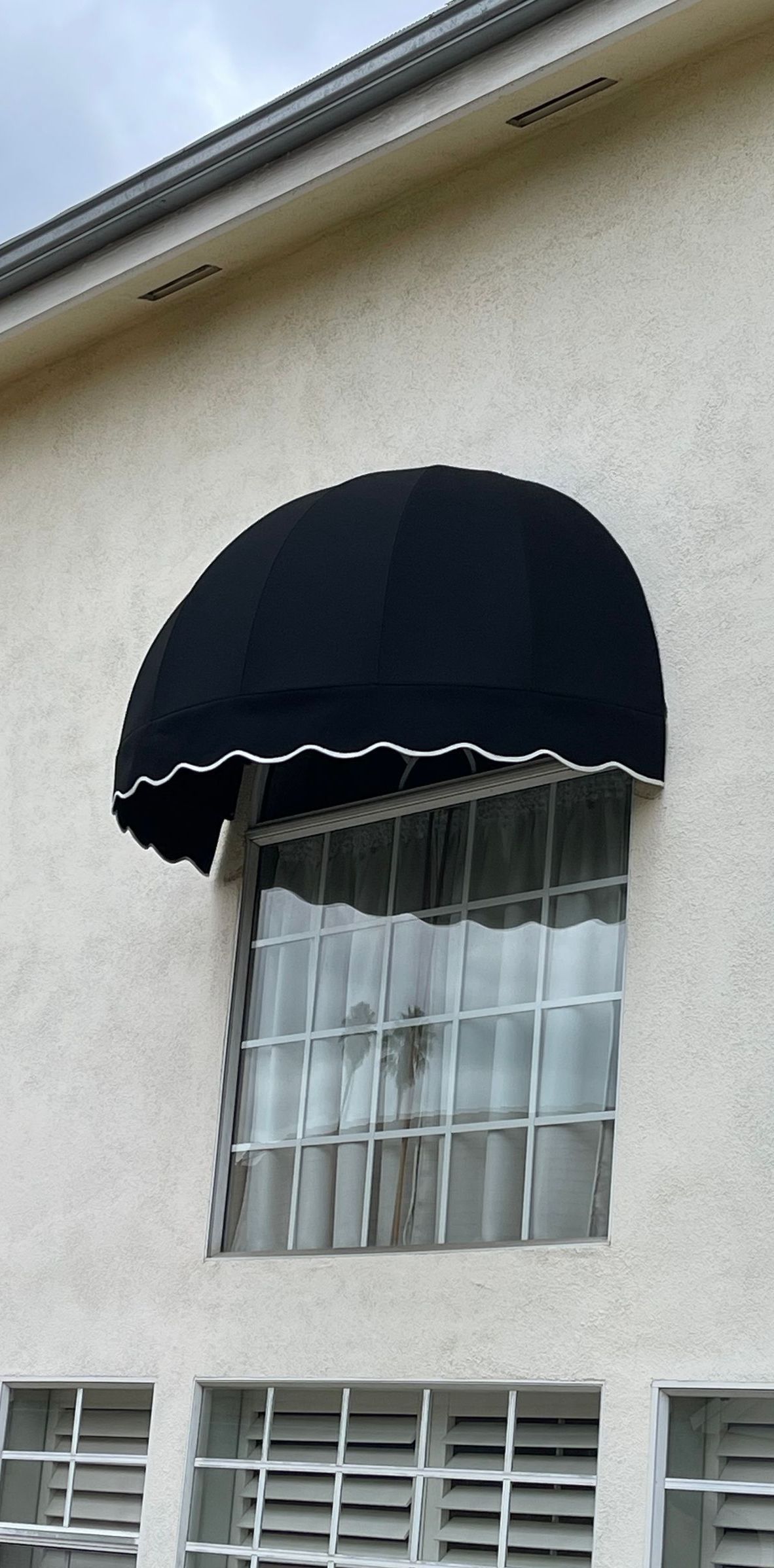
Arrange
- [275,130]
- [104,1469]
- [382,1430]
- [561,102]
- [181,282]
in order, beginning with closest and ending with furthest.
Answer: [382,1430] → [561,102] → [104,1469] → [275,130] → [181,282]

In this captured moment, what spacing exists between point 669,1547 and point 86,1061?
415cm

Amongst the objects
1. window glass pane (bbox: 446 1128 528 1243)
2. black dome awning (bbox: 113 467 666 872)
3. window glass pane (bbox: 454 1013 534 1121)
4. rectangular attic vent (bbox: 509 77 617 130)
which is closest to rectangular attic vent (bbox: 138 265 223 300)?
rectangular attic vent (bbox: 509 77 617 130)

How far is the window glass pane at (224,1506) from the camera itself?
804 cm

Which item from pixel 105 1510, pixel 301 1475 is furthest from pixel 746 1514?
pixel 105 1510

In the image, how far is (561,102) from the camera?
27.8ft

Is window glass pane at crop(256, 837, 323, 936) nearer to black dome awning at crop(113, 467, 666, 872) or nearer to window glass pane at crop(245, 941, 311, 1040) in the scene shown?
window glass pane at crop(245, 941, 311, 1040)

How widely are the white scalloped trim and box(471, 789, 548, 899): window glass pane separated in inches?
14.0

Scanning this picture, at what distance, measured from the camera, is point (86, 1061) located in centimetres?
948

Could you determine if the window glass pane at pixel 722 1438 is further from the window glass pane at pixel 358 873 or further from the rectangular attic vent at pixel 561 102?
the rectangular attic vent at pixel 561 102

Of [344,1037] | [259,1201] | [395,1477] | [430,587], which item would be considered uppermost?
[430,587]

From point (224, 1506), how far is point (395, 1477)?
1.05 metres

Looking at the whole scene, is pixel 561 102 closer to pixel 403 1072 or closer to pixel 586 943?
pixel 586 943

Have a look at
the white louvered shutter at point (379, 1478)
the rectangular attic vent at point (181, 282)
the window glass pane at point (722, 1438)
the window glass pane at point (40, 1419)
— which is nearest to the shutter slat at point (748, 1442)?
the window glass pane at point (722, 1438)

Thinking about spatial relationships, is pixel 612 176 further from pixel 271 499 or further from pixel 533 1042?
pixel 533 1042
